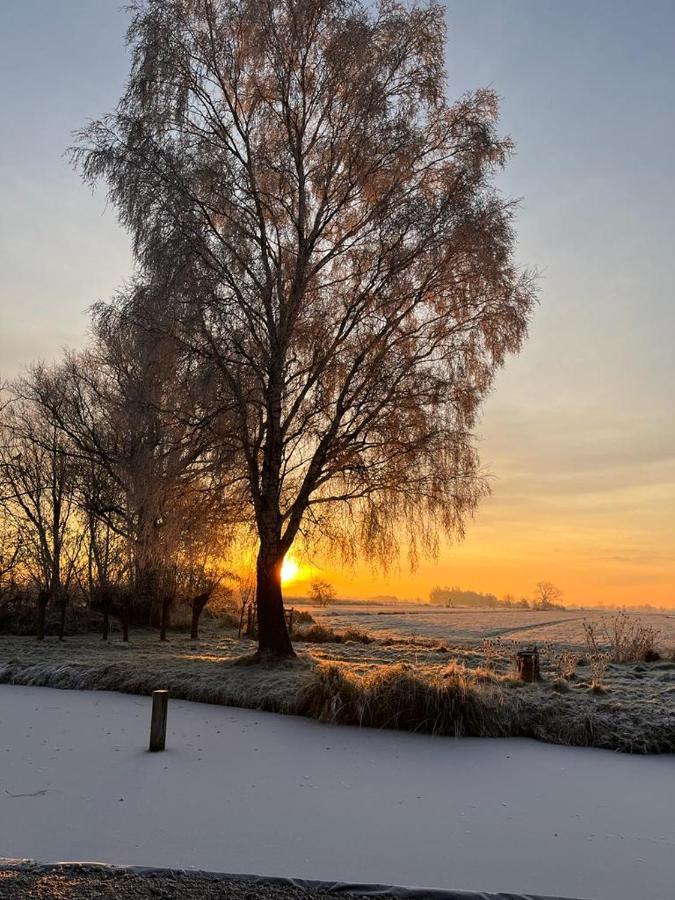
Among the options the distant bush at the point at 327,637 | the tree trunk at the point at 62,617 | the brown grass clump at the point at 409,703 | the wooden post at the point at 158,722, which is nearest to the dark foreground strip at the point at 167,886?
the wooden post at the point at 158,722

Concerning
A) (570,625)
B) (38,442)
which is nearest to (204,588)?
(38,442)

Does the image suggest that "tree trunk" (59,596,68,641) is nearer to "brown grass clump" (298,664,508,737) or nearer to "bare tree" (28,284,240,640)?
"bare tree" (28,284,240,640)

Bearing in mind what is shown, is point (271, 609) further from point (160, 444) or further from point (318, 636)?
point (318, 636)

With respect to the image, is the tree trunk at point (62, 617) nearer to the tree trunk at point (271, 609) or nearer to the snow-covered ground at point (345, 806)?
the tree trunk at point (271, 609)

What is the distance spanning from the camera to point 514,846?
193 inches

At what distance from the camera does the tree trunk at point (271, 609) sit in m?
12.2

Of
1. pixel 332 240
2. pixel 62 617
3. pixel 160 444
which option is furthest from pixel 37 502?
pixel 332 240

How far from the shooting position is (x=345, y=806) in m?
5.64

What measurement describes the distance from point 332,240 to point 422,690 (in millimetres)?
8231

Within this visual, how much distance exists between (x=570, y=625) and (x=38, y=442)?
18.8 metres

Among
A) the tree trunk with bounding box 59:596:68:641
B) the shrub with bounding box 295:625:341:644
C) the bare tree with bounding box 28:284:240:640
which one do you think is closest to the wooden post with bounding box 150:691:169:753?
the bare tree with bounding box 28:284:240:640

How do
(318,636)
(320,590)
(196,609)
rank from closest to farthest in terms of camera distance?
(318,636), (196,609), (320,590)

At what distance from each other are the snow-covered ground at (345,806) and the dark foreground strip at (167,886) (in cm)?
20

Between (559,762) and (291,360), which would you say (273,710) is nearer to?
(559,762)
